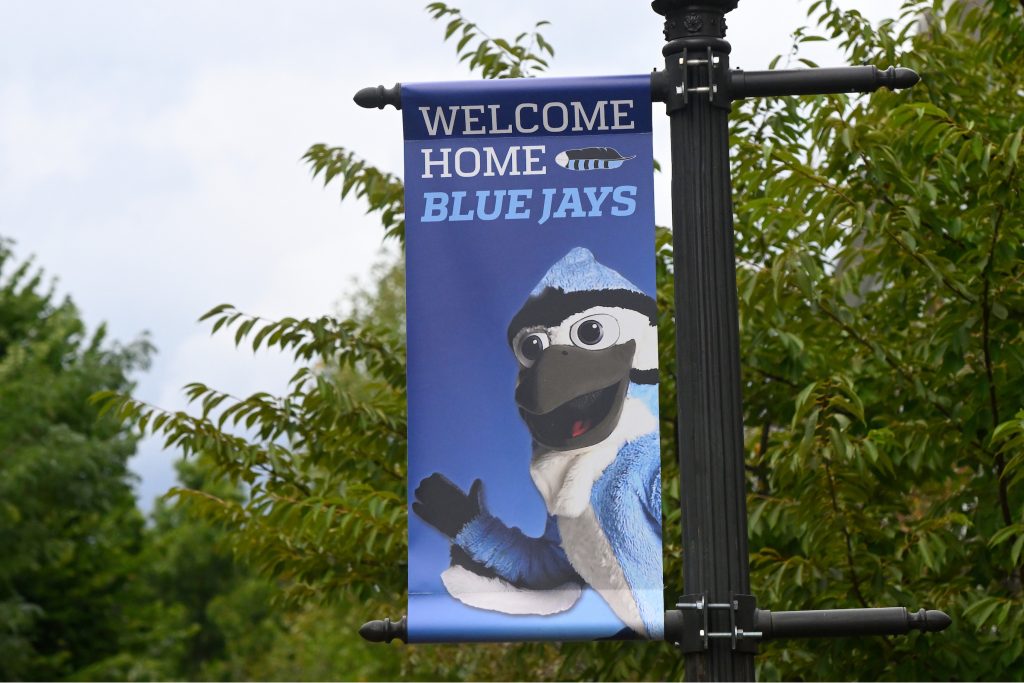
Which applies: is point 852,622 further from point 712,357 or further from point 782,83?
point 782,83

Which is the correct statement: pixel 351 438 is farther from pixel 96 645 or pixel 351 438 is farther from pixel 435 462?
pixel 96 645

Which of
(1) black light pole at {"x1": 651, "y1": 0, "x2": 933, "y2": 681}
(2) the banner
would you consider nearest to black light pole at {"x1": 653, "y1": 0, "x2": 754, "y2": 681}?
(1) black light pole at {"x1": 651, "y1": 0, "x2": 933, "y2": 681}

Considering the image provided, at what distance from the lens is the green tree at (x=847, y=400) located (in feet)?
22.8

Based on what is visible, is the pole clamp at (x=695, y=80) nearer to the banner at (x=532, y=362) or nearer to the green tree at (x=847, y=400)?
the banner at (x=532, y=362)

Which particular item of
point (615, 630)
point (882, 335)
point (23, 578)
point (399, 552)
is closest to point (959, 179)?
point (882, 335)

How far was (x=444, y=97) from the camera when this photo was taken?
445 centimetres

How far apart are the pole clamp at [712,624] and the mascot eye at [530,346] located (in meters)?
0.88

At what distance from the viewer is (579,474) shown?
421cm

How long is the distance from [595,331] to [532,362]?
0.22 metres

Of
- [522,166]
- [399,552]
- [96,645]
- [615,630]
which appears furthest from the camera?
[96,645]

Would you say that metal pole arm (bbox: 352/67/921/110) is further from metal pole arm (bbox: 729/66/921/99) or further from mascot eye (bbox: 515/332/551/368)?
mascot eye (bbox: 515/332/551/368)

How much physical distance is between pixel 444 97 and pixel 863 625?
214 cm

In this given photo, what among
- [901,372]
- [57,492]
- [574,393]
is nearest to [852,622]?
[574,393]

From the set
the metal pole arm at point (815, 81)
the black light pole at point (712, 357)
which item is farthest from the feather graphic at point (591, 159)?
the metal pole arm at point (815, 81)
